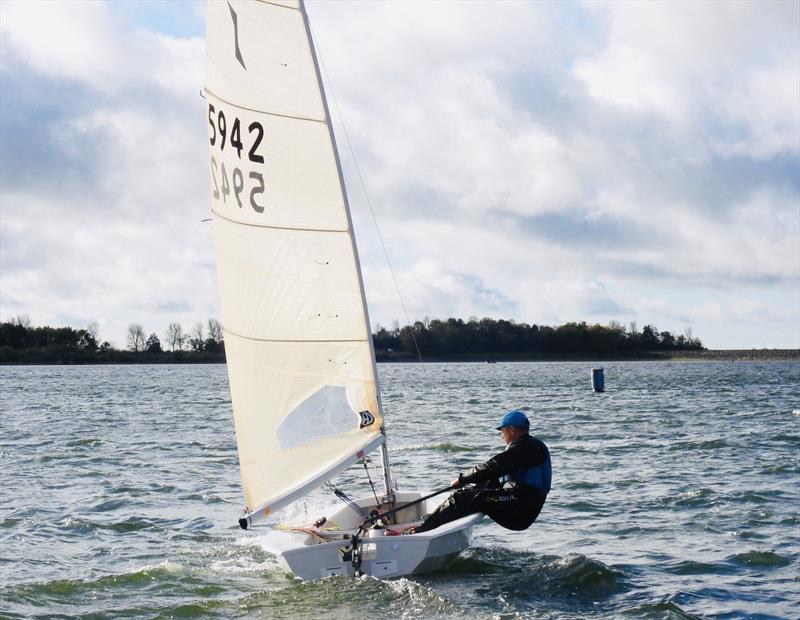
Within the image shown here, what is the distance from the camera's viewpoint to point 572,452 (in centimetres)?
2047

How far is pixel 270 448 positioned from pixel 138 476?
8.18 m

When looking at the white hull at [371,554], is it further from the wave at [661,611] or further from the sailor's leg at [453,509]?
the wave at [661,611]

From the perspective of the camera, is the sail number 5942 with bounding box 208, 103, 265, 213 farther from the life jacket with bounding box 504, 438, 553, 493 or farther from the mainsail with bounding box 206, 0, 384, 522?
the life jacket with bounding box 504, 438, 553, 493

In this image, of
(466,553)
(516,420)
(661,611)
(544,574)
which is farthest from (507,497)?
Result: (661,611)

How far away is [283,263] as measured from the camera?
9570 mm

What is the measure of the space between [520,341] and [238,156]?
125456mm

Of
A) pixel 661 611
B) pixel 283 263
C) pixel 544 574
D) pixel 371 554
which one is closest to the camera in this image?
pixel 661 611

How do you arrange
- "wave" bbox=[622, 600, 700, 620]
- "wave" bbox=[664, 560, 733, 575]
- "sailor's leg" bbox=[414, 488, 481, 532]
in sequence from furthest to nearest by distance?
1. "wave" bbox=[664, 560, 733, 575]
2. "sailor's leg" bbox=[414, 488, 481, 532]
3. "wave" bbox=[622, 600, 700, 620]

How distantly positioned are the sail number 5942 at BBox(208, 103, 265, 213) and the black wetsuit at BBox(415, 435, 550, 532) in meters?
3.41

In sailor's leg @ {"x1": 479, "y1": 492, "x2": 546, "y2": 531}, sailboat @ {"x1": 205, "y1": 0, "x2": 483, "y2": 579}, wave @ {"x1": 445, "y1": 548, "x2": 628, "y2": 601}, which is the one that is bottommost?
wave @ {"x1": 445, "y1": 548, "x2": 628, "y2": 601}

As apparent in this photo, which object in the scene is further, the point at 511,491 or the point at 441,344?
the point at 441,344

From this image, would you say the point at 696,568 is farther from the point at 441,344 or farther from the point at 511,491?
the point at 441,344

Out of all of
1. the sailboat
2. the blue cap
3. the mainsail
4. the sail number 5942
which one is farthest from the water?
the sail number 5942

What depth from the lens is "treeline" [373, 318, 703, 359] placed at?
131 m
